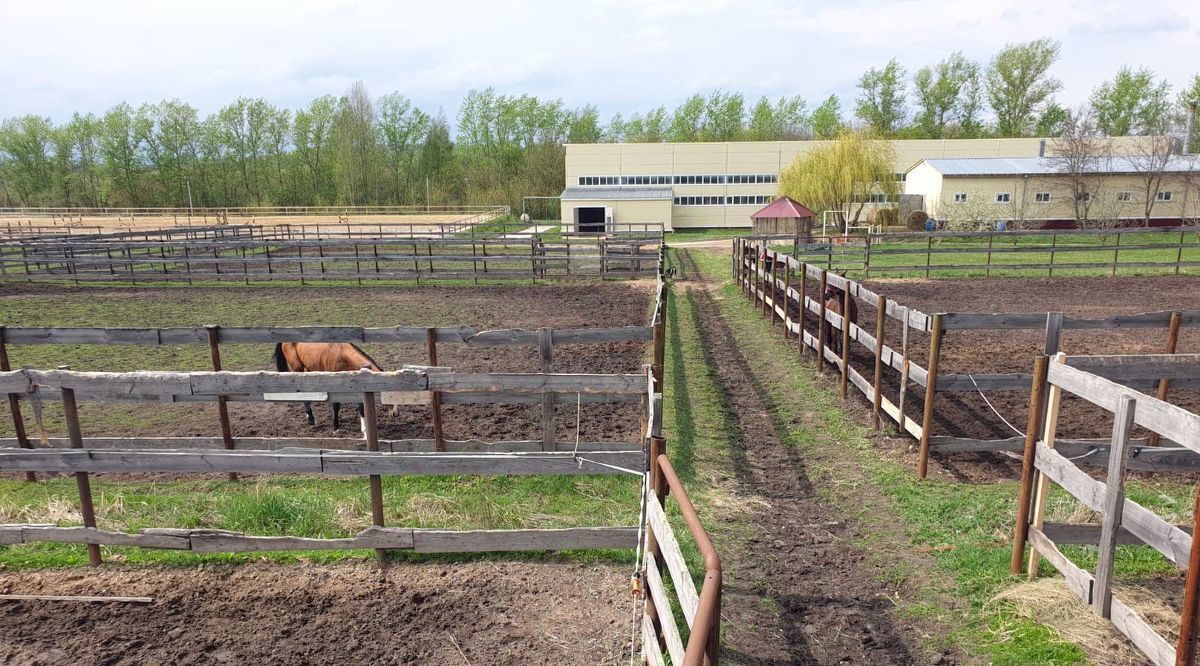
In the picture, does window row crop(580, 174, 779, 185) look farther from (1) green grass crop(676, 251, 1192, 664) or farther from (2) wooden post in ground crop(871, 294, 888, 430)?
(2) wooden post in ground crop(871, 294, 888, 430)

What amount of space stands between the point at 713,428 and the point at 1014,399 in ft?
11.9

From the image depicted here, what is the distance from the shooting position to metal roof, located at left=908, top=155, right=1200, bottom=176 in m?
33.0

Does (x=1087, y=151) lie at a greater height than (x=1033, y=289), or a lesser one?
greater

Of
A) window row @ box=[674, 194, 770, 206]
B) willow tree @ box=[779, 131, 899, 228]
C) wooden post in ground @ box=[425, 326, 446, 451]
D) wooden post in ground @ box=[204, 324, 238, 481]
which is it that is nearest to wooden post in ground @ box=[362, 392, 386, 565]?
wooden post in ground @ box=[425, 326, 446, 451]

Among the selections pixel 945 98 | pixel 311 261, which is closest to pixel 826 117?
pixel 945 98

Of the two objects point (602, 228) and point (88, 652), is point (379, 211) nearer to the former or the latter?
point (602, 228)

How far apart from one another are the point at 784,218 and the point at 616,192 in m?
13.1

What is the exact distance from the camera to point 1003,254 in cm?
2492

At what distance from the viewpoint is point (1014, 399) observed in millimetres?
7980

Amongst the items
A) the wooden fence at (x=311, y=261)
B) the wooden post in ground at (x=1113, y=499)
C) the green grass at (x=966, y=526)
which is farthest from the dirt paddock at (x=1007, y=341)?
the wooden fence at (x=311, y=261)

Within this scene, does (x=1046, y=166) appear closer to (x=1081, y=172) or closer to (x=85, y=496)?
(x=1081, y=172)

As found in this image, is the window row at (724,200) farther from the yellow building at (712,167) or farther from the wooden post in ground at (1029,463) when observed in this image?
the wooden post in ground at (1029,463)

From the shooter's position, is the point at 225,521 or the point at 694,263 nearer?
the point at 225,521

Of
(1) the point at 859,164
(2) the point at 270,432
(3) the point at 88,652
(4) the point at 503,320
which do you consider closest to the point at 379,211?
(1) the point at 859,164
